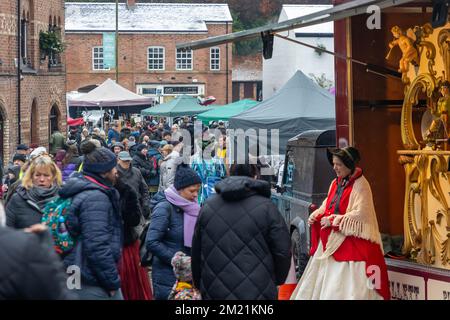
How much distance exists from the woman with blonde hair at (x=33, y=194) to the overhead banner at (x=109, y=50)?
52068 mm

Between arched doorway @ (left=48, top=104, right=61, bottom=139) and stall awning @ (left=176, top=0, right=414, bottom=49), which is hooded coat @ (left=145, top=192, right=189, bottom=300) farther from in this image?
arched doorway @ (left=48, top=104, right=61, bottom=139)

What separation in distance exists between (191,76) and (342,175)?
58750 mm

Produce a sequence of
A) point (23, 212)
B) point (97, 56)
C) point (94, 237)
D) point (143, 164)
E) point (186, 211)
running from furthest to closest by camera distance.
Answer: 1. point (97, 56)
2. point (143, 164)
3. point (186, 211)
4. point (23, 212)
5. point (94, 237)

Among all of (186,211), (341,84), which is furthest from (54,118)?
(186,211)

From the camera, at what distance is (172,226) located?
9203 mm

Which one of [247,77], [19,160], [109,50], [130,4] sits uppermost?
[130,4]

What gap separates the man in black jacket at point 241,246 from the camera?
25.7ft

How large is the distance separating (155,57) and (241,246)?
61.1 meters

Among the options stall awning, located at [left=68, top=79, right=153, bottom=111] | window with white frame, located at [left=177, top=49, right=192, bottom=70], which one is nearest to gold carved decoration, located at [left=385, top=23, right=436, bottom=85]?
stall awning, located at [left=68, top=79, right=153, bottom=111]

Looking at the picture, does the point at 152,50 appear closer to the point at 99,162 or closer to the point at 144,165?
the point at 144,165

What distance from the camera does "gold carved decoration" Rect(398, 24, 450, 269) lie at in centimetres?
1030

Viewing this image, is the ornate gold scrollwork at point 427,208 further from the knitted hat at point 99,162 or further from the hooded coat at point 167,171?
the hooded coat at point 167,171
